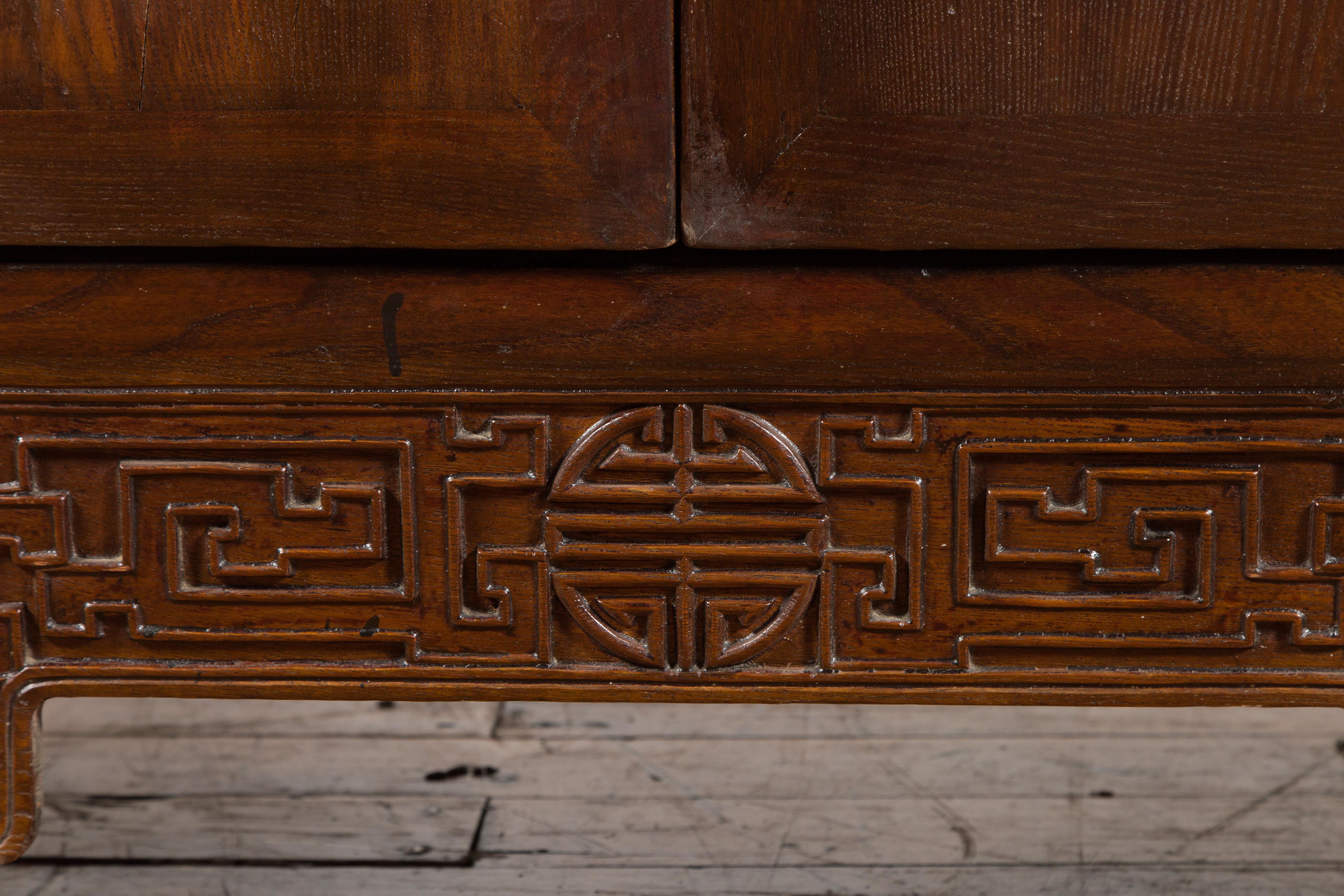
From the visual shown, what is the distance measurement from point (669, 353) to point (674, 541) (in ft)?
A: 0.36

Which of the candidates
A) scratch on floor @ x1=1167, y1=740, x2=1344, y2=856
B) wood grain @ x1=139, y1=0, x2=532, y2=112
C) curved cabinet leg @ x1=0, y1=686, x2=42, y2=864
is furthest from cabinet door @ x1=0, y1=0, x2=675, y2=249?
scratch on floor @ x1=1167, y1=740, x2=1344, y2=856

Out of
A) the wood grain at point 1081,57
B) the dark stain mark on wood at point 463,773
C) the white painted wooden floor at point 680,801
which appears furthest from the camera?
the dark stain mark on wood at point 463,773

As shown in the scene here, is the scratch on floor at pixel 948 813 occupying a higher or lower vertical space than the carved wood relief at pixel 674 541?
lower

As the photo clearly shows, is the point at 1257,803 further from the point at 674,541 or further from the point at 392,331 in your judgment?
the point at 392,331

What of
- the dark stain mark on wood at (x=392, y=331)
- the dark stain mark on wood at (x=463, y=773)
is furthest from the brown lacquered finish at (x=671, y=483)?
the dark stain mark on wood at (x=463, y=773)

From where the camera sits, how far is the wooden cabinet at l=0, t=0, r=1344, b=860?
55 centimetres

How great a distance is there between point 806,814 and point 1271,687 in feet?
1.25

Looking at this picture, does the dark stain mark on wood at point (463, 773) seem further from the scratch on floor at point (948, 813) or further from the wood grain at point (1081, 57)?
the wood grain at point (1081, 57)

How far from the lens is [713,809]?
868mm

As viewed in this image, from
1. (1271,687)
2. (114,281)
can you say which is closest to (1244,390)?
(1271,687)

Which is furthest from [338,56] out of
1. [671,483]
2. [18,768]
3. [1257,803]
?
[1257,803]

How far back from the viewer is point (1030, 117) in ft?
1.80

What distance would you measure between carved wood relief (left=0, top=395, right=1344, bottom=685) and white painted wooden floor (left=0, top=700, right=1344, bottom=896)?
0.25m

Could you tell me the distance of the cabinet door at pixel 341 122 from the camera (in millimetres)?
556
